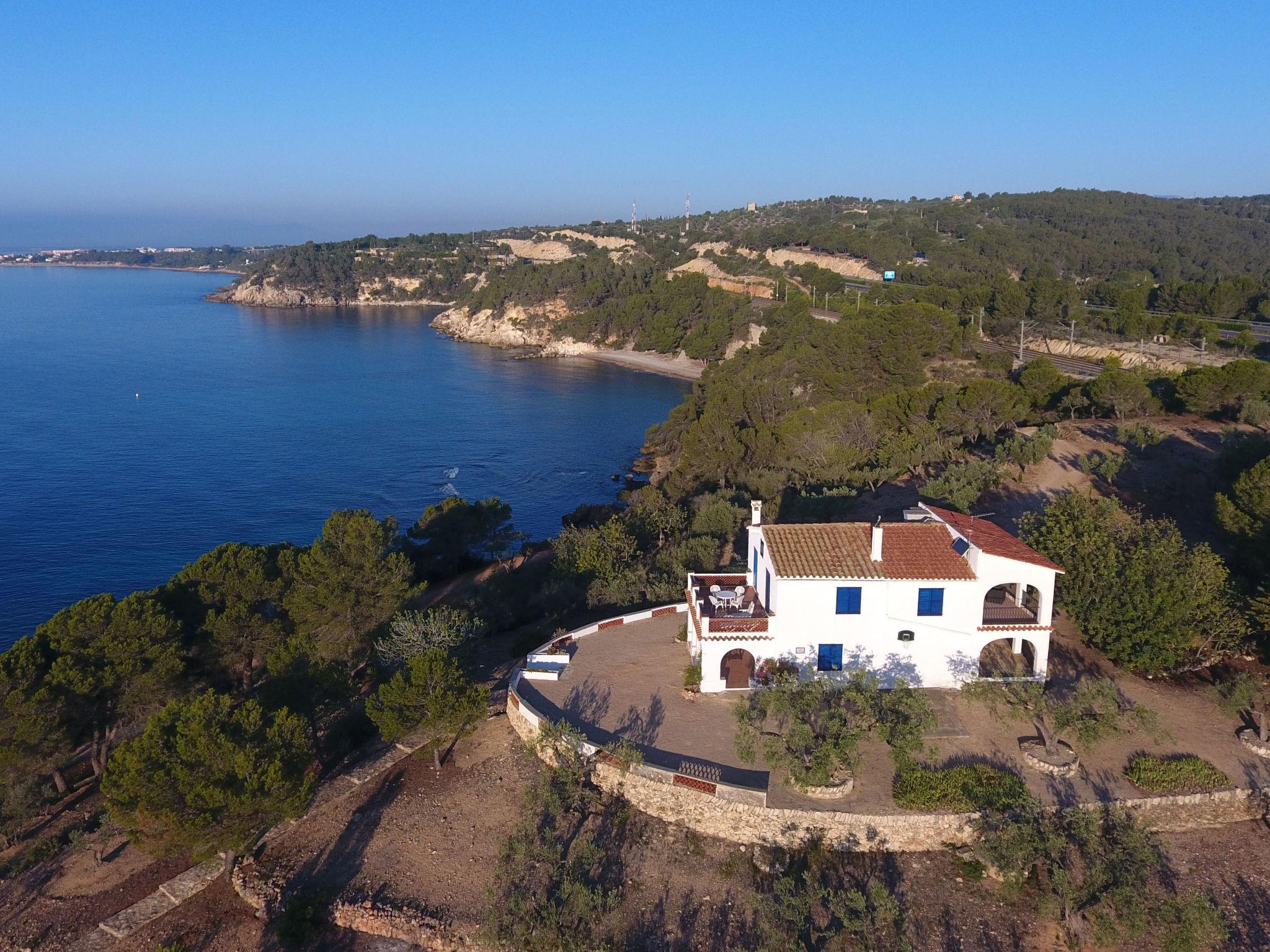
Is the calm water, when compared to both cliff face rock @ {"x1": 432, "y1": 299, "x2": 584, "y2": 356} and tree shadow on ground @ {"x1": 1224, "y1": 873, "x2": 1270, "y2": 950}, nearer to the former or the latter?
cliff face rock @ {"x1": 432, "y1": 299, "x2": 584, "y2": 356}

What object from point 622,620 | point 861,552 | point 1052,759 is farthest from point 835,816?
point 622,620

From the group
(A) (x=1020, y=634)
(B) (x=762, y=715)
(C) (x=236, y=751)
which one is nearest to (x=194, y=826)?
(C) (x=236, y=751)

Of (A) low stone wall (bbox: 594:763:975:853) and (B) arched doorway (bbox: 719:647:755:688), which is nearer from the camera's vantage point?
(A) low stone wall (bbox: 594:763:975:853)

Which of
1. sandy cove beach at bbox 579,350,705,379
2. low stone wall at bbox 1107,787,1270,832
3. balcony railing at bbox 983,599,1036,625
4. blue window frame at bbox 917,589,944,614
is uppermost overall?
blue window frame at bbox 917,589,944,614

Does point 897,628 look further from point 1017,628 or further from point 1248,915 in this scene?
point 1248,915

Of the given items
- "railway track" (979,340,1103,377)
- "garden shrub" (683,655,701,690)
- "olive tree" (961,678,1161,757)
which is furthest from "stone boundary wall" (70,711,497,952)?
"railway track" (979,340,1103,377)

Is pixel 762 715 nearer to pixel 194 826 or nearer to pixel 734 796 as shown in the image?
pixel 734 796

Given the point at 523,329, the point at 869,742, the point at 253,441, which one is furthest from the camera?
the point at 523,329
